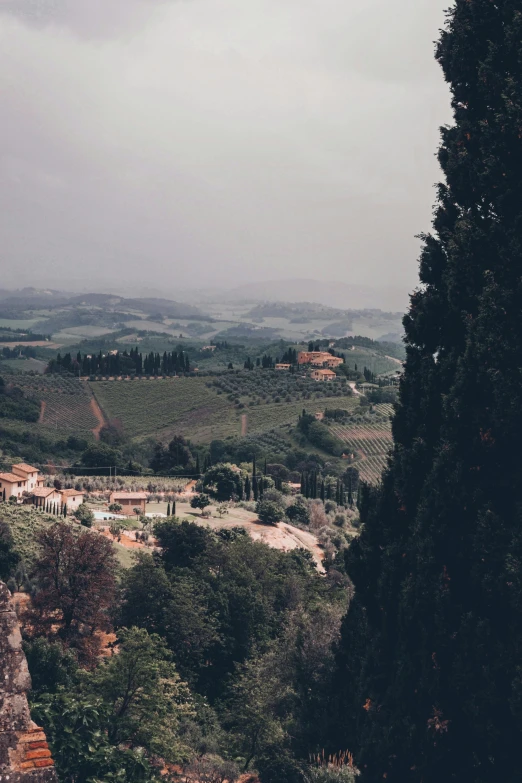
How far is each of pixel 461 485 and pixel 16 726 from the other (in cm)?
614

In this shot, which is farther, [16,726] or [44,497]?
[44,497]

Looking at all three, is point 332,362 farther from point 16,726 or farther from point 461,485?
point 16,726

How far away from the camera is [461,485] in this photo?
396 inches

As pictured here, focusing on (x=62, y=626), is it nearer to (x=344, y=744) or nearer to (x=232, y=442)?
(x=344, y=744)

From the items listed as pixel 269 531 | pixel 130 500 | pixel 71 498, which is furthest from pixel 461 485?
pixel 130 500

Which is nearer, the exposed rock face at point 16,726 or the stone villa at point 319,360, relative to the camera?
the exposed rock face at point 16,726

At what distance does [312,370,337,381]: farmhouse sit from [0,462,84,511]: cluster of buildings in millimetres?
69399

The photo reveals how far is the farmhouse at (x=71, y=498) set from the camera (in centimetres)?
4281

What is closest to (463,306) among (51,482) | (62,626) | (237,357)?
(62,626)

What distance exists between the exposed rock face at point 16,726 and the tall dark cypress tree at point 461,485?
17.8 ft

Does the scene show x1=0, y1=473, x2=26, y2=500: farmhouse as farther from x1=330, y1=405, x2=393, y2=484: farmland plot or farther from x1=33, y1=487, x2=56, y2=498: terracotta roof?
x1=330, y1=405, x2=393, y2=484: farmland plot

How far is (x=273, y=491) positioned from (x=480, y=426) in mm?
45118

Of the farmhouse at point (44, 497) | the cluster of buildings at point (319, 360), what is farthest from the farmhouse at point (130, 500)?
the cluster of buildings at point (319, 360)

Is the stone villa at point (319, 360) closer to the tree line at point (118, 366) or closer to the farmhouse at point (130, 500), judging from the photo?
the tree line at point (118, 366)
